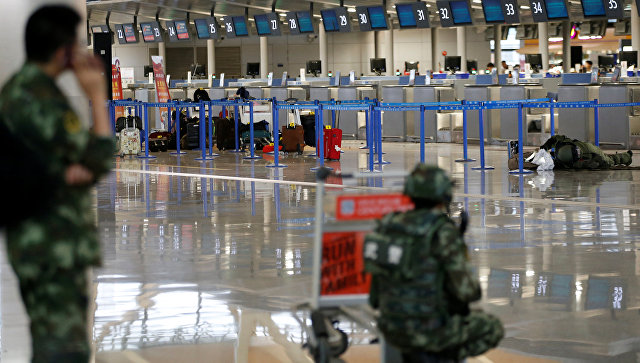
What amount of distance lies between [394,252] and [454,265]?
0.20 m

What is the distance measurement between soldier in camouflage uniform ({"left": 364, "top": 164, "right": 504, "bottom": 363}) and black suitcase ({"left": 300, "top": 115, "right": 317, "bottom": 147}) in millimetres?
16406

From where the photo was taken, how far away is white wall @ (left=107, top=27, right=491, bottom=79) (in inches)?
1619

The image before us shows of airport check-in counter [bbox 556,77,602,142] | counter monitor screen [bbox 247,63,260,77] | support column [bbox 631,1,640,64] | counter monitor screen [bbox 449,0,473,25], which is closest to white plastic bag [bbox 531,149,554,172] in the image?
airport check-in counter [bbox 556,77,602,142]

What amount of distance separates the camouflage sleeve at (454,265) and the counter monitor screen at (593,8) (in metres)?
18.9

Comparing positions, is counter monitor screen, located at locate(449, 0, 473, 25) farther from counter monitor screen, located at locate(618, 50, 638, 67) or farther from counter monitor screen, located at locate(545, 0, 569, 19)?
counter monitor screen, located at locate(618, 50, 638, 67)

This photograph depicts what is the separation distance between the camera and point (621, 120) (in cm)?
1838

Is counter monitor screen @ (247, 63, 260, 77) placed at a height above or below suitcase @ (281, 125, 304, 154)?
above

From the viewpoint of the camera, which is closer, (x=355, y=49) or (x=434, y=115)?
(x=434, y=115)

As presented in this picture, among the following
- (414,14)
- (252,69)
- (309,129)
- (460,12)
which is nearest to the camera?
(309,129)

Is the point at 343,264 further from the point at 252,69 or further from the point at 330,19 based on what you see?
the point at 252,69

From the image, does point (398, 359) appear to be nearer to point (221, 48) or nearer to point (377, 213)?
point (377, 213)

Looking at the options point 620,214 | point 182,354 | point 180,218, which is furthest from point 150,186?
point 182,354

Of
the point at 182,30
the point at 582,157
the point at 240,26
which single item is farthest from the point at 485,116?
the point at 182,30

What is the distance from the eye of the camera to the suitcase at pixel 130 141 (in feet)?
64.0
